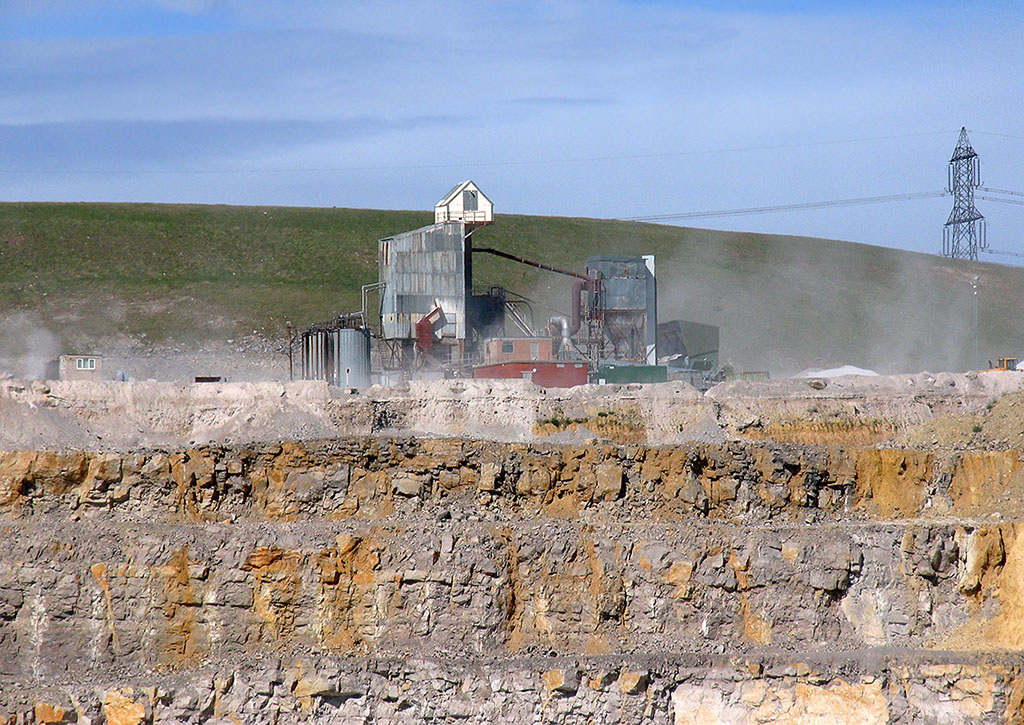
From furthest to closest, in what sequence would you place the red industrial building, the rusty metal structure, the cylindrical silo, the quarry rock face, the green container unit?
the rusty metal structure < the green container unit < the cylindrical silo < the red industrial building < the quarry rock face

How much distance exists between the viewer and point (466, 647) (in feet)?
72.6

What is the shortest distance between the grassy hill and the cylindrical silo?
2986 cm

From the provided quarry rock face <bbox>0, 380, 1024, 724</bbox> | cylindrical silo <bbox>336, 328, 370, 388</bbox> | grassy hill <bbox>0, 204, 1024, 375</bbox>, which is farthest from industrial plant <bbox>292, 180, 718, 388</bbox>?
quarry rock face <bbox>0, 380, 1024, 724</bbox>

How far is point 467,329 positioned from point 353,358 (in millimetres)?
7228

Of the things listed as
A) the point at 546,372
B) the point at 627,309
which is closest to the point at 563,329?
the point at 627,309

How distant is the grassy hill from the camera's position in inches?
3302

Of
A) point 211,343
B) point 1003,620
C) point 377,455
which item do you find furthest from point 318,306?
point 1003,620

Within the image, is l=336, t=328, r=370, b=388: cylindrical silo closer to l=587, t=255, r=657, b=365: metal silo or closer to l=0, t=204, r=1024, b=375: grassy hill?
l=587, t=255, r=657, b=365: metal silo

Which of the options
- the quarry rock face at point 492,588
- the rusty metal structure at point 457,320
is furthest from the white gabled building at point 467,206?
the quarry rock face at point 492,588

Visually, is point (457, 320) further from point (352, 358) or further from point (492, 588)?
point (492, 588)

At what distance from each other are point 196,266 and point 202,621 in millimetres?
75939

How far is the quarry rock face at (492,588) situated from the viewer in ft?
69.9

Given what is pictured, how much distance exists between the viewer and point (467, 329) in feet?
189

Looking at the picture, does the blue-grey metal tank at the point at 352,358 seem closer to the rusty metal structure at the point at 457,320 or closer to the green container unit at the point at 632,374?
the rusty metal structure at the point at 457,320
